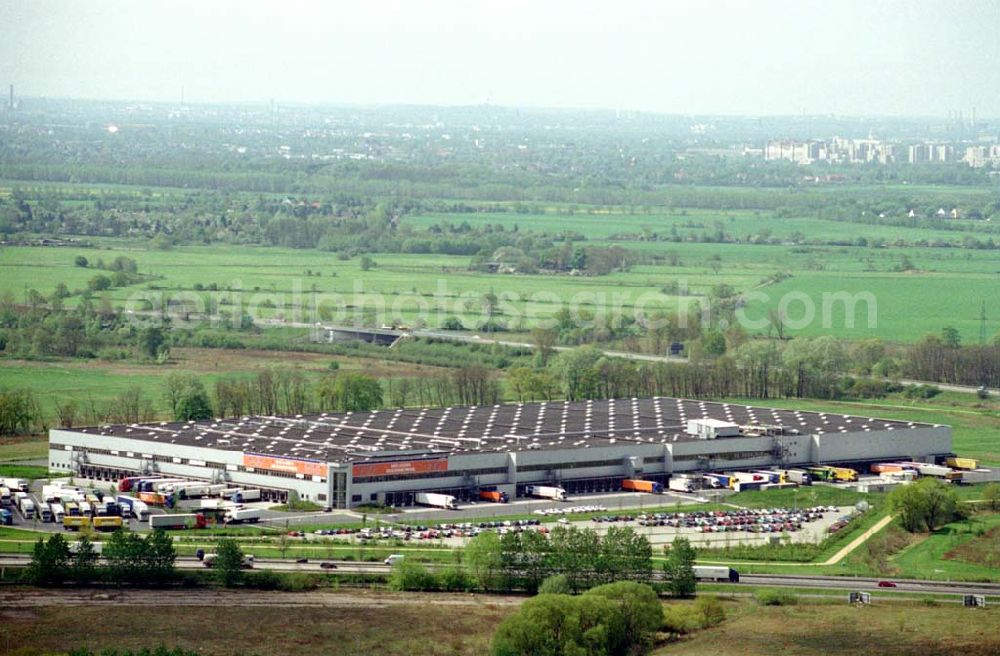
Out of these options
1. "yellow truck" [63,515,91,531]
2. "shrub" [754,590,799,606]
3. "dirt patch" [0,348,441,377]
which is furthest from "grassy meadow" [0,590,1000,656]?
"dirt patch" [0,348,441,377]

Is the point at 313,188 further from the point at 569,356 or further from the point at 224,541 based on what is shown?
the point at 224,541

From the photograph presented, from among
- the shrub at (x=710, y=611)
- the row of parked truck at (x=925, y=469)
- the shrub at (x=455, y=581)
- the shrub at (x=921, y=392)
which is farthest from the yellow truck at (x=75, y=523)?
the shrub at (x=921, y=392)

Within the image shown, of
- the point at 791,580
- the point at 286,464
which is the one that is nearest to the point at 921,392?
the point at 286,464

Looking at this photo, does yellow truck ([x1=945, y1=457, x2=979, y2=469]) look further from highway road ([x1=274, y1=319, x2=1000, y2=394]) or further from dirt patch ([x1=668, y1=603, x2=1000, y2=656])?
dirt patch ([x1=668, y1=603, x2=1000, y2=656])

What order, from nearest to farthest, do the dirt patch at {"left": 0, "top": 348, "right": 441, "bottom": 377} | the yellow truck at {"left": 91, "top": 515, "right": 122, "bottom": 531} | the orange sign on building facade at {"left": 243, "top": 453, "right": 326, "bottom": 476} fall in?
the yellow truck at {"left": 91, "top": 515, "right": 122, "bottom": 531}, the orange sign on building facade at {"left": 243, "top": 453, "right": 326, "bottom": 476}, the dirt patch at {"left": 0, "top": 348, "right": 441, "bottom": 377}

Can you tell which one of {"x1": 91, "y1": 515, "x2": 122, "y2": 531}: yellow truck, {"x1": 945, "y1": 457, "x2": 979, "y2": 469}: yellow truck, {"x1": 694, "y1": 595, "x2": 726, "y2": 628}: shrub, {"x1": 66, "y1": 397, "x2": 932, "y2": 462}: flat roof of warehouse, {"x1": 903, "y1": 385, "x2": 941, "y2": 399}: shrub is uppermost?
{"x1": 903, "y1": 385, "x2": 941, "y2": 399}: shrub

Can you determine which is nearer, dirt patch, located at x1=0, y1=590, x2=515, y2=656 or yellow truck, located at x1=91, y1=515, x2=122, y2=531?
dirt patch, located at x1=0, y1=590, x2=515, y2=656

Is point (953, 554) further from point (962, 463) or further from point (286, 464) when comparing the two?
point (286, 464)
